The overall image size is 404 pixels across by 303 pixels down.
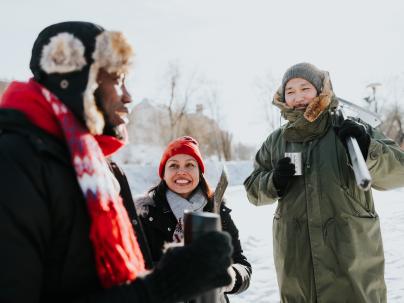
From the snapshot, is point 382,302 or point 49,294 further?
point 382,302

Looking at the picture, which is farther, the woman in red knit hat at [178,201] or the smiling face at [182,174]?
the smiling face at [182,174]

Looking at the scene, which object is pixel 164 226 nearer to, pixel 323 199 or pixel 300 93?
pixel 323 199

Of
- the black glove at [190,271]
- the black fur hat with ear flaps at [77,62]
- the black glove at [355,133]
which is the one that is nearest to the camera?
the black glove at [190,271]

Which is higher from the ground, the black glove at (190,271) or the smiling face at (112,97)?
the smiling face at (112,97)

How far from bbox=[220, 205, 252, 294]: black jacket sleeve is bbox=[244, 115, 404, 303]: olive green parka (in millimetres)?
353

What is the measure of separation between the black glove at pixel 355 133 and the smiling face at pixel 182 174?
1012mm

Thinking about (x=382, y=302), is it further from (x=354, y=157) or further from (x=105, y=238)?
(x=105, y=238)

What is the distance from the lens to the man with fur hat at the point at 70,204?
110 centimetres

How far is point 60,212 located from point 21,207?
0.41ft

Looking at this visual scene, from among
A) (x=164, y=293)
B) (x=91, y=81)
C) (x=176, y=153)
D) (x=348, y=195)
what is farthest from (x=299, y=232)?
(x=91, y=81)

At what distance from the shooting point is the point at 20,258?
108 cm

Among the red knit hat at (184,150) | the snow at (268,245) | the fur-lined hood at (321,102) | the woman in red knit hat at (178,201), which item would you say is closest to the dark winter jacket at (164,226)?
the woman in red knit hat at (178,201)

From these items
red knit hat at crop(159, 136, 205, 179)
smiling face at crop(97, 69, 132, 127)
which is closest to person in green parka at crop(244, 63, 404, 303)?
red knit hat at crop(159, 136, 205, 179)

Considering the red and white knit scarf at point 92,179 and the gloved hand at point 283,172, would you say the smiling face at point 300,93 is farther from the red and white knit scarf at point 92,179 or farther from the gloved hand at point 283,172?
the red and white knit scarf at point 92,179
